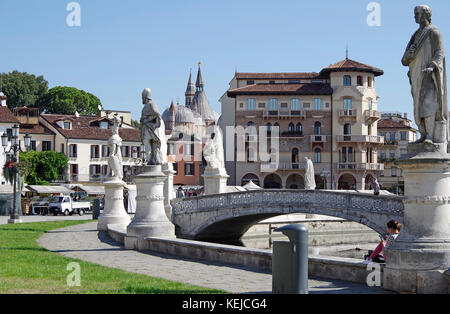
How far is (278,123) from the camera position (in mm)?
79375

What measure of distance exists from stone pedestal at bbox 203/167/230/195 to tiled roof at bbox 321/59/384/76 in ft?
157

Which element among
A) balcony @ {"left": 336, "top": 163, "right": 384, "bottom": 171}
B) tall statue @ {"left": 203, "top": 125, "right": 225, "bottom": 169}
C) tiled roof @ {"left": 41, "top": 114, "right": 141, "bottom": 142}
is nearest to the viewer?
tall statue @ {"left": 203, "top": 125, "right": 225, "bottom": 169}

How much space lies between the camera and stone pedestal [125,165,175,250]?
17594 mm

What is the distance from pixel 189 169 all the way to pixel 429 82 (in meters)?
79.8

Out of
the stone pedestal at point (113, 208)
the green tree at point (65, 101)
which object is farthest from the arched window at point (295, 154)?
the stone pedestal at point (113, 208)

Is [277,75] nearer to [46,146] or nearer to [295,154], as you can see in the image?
[295,154]

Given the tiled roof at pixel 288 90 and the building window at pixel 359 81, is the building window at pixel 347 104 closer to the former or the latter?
the tiled roof at pixel 288 90

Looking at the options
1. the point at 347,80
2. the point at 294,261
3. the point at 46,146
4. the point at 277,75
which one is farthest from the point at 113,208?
the point at 277,75

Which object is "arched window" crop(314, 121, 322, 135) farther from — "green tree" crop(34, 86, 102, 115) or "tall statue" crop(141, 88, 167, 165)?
"tall statue" crop(141, 88, 167, 165)

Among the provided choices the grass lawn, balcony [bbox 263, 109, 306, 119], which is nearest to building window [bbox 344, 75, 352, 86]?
balcony [bbox 263, 109, 306, 119]

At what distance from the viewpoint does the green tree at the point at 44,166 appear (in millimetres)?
68375

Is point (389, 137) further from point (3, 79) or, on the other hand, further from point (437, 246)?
point (437, 246)
